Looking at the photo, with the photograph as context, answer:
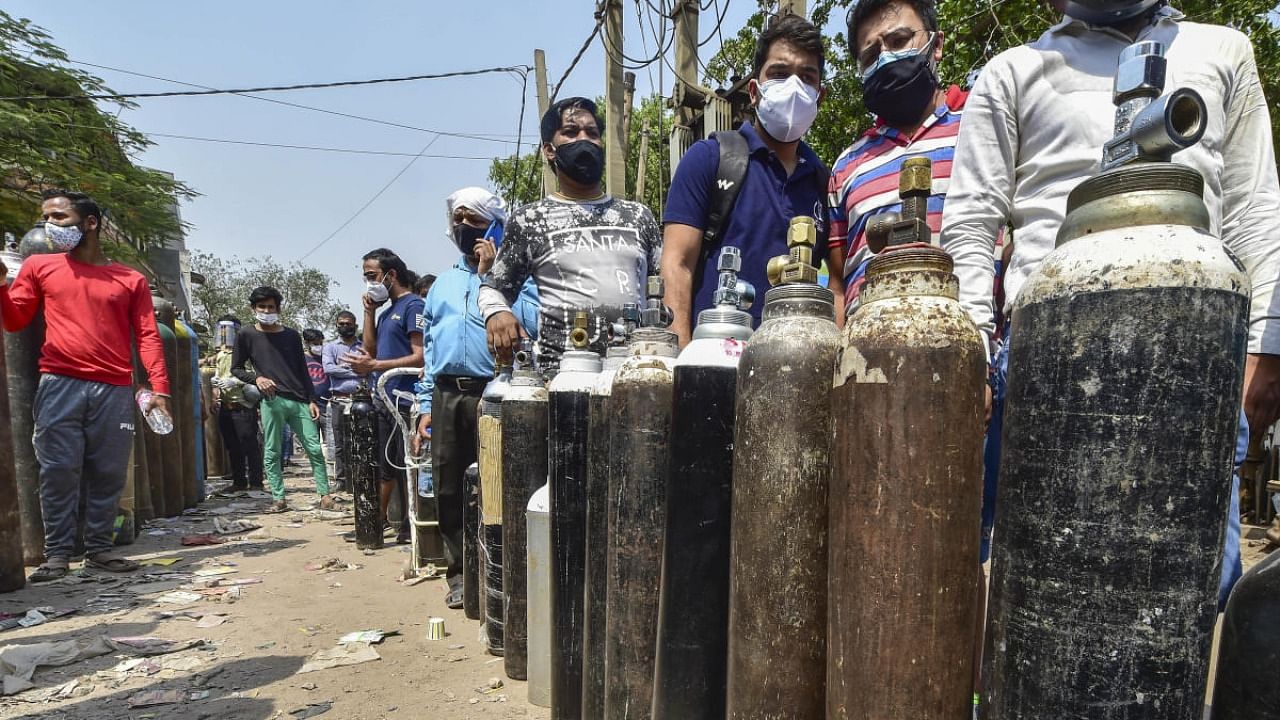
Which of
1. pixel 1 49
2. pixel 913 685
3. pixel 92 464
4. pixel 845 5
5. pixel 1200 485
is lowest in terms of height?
pixel 92 464

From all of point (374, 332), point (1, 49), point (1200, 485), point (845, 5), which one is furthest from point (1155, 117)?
point (1, 49)

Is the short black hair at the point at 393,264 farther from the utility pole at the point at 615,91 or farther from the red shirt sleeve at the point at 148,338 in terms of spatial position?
the utility pole at the point at 615,91

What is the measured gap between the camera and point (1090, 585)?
87 centimetres

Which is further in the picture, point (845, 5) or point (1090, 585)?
point (845, 5)

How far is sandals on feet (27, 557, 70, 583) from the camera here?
15.5 feet

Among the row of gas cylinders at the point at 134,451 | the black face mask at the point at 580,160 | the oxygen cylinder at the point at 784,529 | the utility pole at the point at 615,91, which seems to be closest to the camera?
the oxygen cylinder at the point at 784,529

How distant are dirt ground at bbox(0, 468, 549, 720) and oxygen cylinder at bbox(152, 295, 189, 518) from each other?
1.57 metres

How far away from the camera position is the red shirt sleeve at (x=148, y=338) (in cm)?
501

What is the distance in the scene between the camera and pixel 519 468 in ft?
9.00

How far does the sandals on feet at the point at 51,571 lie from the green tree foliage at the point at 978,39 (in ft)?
22.4

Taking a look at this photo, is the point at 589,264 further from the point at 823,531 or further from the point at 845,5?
the point at 845,5

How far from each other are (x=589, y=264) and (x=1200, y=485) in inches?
100

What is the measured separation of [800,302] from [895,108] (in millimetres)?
1348

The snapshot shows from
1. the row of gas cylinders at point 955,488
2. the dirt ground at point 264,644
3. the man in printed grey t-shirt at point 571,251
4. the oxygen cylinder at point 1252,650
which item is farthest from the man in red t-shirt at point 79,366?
the oxygen cylinder at point 1252,650
